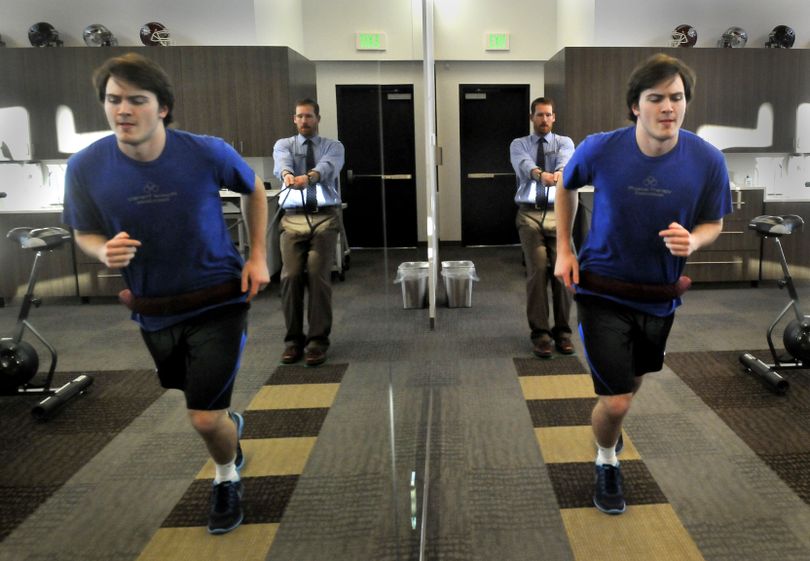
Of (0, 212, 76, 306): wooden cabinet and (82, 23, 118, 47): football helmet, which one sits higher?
(82, 23, 118, 47): football helmet

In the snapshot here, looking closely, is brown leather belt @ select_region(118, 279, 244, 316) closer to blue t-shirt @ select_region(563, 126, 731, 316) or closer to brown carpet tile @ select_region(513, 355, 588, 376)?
blue t-shirt @ select_region(563, 126, 731, 316)

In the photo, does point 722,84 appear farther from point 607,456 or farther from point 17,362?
point 17,362

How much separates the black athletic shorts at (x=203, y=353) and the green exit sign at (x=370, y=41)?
0.92 ft

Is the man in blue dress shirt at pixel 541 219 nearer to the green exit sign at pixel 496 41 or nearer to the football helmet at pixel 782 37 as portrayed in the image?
the green exit sign at pixel 496 41

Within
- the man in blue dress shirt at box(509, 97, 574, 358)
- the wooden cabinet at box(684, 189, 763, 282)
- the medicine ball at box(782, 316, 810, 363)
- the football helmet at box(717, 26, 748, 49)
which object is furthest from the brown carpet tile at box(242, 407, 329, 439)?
the football helmet at box(717, 26, 748, 49)

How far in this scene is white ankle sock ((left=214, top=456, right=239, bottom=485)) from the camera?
0.64 m

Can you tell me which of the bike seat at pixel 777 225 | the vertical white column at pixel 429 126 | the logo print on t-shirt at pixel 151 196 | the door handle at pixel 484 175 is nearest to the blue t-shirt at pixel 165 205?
the logo print on t-shirt at pixel 151 196

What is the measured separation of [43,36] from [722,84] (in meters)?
5.06

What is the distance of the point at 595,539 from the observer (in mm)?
1508

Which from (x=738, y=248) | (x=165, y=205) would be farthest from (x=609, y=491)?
(x=738, y=248)

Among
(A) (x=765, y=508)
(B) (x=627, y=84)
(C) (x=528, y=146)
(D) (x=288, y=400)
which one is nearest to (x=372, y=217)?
(D) (x=288, y=400)

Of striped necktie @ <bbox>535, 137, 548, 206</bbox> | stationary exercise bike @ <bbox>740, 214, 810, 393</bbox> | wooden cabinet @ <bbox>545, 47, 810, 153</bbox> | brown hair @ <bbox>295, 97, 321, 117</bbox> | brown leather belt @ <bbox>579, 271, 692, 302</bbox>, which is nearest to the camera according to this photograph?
brown hair @ <bbox>295, 97, 321, 117</bbox>

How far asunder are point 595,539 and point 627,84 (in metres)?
1.10

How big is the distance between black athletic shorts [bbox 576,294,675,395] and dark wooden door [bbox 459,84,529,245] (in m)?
4.29
